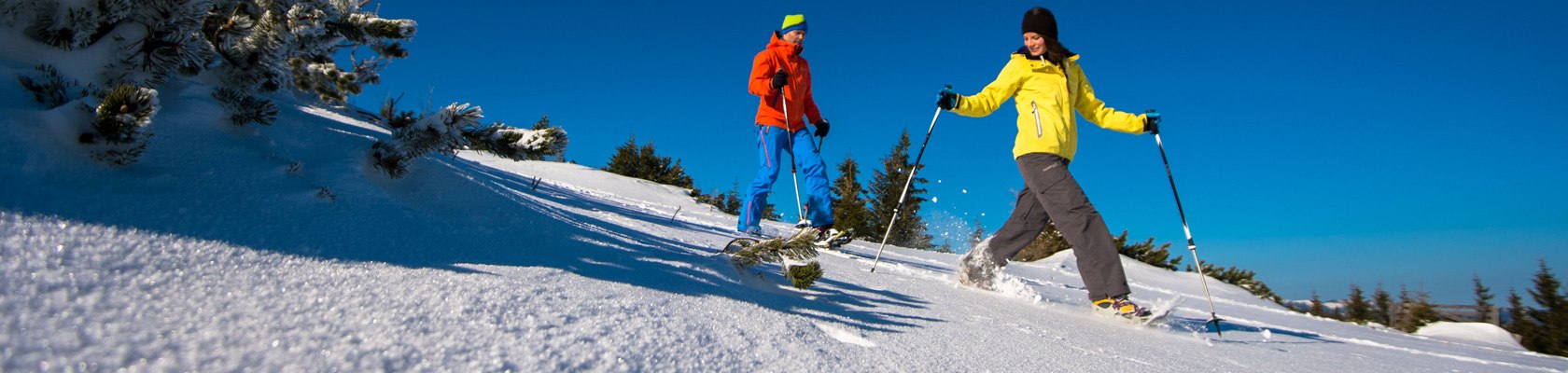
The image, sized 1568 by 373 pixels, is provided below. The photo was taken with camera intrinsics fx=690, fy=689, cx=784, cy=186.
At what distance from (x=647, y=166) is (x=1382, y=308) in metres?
15.4

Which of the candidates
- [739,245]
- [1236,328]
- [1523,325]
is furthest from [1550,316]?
[739,245]

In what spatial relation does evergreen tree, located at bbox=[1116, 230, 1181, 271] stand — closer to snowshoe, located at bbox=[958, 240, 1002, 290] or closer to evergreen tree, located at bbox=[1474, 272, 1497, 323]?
evergreen tree, located at bbox=[1474, 272, 1497, 323]

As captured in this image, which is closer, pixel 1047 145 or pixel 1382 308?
pixel 1047 145

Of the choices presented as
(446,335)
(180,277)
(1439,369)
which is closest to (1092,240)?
(1439,369)

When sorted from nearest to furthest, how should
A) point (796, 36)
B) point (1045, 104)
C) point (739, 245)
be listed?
point (739, 245) → point (1045, 104) → point (796, 36)

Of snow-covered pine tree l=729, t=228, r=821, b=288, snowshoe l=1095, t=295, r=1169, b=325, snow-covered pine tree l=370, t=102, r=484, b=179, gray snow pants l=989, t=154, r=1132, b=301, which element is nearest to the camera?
snow-covered pine tree l=370, t=102, r=484, b=179

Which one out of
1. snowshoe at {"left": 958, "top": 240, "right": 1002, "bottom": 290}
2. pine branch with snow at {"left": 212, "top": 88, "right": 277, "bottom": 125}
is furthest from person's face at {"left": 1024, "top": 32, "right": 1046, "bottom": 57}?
pine branch with snow at {"left": 212, "top": 88, "right": 277, "bottom": 125}

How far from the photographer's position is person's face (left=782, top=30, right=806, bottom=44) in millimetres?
5570

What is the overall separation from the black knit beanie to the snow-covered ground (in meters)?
2.02

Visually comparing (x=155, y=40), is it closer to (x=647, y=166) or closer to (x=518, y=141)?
(x=518, y=141)

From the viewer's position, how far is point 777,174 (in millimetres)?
5270

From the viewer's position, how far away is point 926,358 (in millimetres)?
1293

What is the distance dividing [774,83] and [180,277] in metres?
4.41

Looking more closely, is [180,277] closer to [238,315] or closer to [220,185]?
[238,315]
